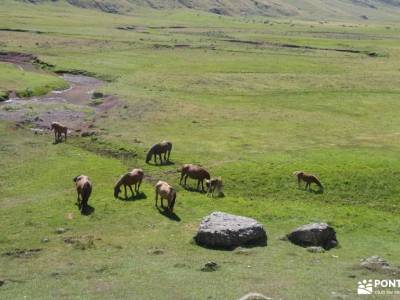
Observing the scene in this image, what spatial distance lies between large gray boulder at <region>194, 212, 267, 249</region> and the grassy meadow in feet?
2.53

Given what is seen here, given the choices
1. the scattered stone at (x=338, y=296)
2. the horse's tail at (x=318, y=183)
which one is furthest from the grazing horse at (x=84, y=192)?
the scattered stone at (x=338, y=296)

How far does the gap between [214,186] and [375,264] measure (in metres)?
15.2

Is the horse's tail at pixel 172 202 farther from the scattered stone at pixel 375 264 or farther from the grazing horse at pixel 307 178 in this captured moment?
the scattered stone at pixel 375 264

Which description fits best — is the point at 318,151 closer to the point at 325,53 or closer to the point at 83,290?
the point at 83,290

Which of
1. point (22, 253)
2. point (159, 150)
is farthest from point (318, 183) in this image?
point (22, 253)

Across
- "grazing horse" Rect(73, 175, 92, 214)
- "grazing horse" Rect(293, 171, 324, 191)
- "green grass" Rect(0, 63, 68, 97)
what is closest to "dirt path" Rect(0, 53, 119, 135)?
"green grass" Rect(0, 63, 68, 97)

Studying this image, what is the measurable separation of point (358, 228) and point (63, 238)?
18580 mm

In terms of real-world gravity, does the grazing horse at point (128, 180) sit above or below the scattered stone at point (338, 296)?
below

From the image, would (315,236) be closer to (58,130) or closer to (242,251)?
(242,251)

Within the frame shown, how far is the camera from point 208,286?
1052 inches

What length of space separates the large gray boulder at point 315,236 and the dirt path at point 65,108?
98.7 ft

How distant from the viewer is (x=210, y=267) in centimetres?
2936

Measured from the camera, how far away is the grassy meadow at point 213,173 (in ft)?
92.4

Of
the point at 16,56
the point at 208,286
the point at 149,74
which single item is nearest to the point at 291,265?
the point at 208,286
